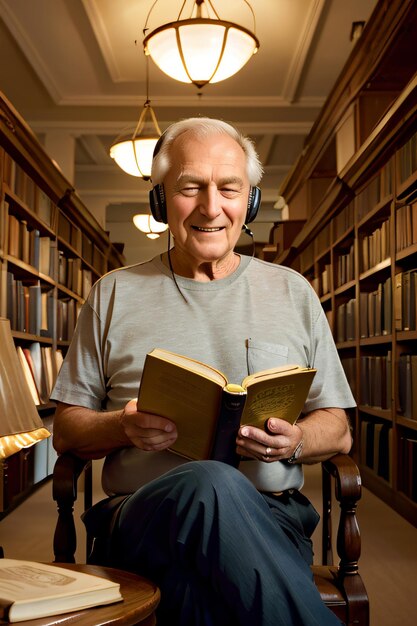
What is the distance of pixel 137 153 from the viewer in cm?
528

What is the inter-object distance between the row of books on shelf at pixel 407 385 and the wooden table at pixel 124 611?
9.62 ft

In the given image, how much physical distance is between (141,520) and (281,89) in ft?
21.0

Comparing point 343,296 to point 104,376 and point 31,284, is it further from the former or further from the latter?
point 104,376

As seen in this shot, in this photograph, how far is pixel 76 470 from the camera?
1582mm

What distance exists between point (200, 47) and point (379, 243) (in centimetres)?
162

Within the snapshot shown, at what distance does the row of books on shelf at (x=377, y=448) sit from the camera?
4.40m

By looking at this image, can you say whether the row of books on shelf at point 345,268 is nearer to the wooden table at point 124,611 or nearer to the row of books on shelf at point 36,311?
the row of books on shelf at point 36,311

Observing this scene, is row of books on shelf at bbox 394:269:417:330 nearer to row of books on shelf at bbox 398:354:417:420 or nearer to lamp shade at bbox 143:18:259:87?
row of books on shelf at bbox 398:354:417:420

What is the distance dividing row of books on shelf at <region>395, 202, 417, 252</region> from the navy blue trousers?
2.87 metres

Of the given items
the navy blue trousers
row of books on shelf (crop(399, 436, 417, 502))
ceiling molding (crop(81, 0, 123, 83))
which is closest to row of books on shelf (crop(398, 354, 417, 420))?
Result: row of books on shelf (crop(399, 436, 417, 502))

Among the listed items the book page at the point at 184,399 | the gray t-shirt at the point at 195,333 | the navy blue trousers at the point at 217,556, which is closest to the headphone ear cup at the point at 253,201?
the gray t-shirt at the point at 195,333

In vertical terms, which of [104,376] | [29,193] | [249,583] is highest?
[29,193]

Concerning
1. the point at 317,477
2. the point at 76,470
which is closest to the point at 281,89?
the point at 317,477

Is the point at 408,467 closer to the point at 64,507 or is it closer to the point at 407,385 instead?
the point at 407,385
